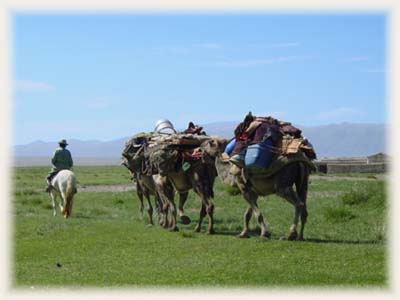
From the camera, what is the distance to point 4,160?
1378cm

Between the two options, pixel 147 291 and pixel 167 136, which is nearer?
pixel 147 291

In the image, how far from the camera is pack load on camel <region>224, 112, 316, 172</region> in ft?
53.2

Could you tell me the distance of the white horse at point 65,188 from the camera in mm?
24922

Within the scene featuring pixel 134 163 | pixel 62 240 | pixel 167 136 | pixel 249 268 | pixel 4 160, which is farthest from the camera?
pixel 134 163

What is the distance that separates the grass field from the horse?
1.68 feet

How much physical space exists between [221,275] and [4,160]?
174 inches

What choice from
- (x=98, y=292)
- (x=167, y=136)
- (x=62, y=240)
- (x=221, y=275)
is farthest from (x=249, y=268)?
(x=167, y=136)

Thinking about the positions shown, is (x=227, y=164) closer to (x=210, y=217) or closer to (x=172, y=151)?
(x=210, y=217)

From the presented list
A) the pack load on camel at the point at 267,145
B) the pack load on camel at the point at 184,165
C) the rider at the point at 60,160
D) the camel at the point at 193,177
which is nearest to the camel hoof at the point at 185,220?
the pack load on camel at the point at 184,165

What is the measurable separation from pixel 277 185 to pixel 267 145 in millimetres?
878

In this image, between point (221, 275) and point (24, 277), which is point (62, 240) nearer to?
point (24, 277)

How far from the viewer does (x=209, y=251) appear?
1534 centimetres

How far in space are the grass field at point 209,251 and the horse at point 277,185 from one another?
511 mm

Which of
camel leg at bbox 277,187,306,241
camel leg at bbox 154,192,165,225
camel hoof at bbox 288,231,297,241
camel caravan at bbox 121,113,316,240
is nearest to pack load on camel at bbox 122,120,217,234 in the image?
camel caravan at bbox 121,113,316,240
